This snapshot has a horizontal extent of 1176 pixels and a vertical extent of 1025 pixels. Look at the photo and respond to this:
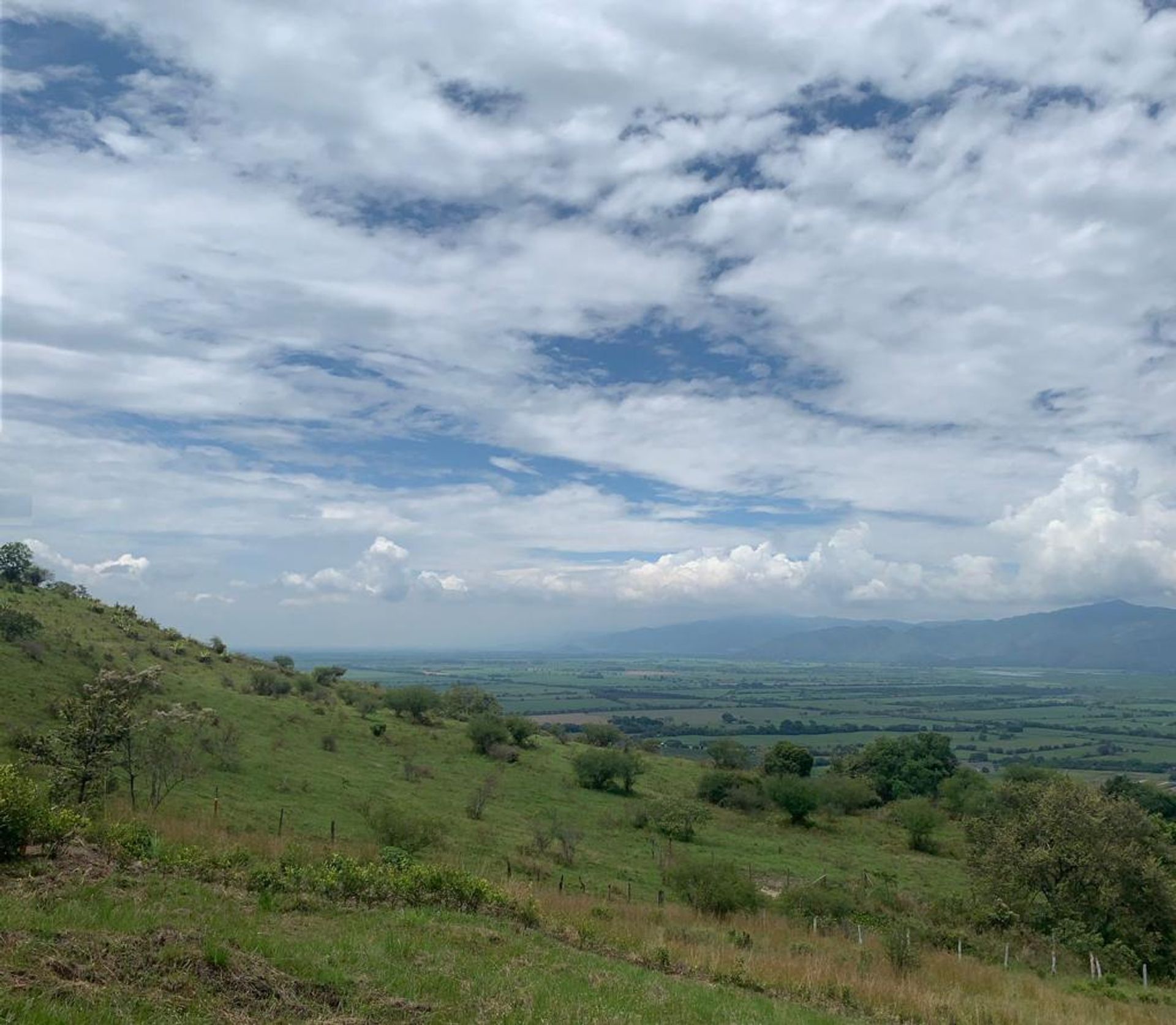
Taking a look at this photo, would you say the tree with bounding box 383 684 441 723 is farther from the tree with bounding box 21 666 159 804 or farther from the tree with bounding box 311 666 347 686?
the tree with bounding box 21 666 159 804

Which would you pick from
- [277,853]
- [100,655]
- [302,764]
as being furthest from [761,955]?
[100,655]

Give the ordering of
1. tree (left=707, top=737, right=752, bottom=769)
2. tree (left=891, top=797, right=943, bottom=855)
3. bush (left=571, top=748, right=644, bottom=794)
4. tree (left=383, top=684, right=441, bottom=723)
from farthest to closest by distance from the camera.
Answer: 1. tree (left=707, top=737, right=752, bottom=769)
2. tree (left=383, top=684, right=441, bottom=723)
3. bush (left=571, top=748, right=644, bottom=794)
4. tree (left=891, top=797, right=943, bottom=855)

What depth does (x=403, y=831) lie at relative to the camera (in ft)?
96.2

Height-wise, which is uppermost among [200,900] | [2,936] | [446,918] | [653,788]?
[2,936]

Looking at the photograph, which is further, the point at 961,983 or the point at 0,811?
the point at 961,983

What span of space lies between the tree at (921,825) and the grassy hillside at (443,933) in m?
12.4

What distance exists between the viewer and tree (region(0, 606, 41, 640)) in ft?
148

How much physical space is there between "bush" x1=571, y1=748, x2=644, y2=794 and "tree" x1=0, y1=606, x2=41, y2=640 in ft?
132

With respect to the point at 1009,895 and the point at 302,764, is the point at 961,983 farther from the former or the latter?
the point at 302,764

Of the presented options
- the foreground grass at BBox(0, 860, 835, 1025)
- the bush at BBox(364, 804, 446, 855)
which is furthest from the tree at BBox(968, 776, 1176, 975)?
the foreground grass at BBox(0, 860, 835, 1025)

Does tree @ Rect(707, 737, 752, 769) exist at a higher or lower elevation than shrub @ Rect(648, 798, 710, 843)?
lower

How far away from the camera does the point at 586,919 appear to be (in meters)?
18.7

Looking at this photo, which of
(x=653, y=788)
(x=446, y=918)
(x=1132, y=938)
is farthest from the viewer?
(x=653, y=788)

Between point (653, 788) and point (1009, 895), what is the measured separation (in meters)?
34.2
